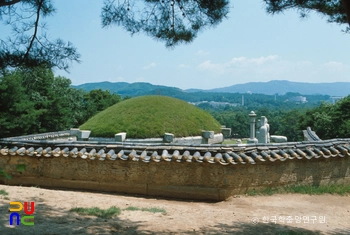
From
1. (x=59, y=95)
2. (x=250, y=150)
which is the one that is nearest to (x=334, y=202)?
(x=250, y=150)

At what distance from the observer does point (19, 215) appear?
505 centimetres

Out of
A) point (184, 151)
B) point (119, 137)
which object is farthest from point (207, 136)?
point (184, 151)

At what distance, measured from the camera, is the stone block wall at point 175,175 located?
7.18 meters

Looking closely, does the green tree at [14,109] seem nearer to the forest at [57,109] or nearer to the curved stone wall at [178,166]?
the forest at [57,109]

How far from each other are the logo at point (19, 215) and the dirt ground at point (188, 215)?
90 millimetres

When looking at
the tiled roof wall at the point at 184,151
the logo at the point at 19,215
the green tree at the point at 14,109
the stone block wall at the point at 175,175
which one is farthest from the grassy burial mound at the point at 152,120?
the green tree at the point at 14,109

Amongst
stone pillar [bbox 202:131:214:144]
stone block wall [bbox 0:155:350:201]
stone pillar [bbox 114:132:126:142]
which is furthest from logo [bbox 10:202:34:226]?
stone pillar [bbox 202:131:214:144]

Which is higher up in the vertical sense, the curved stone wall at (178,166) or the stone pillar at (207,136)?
the stone pillar at (207,136)

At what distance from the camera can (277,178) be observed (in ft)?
24.9

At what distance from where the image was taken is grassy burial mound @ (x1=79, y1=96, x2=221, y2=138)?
33.8 ft

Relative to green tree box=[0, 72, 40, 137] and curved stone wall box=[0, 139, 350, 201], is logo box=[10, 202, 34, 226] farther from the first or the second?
green tree box=[0, 72, 40, 137]

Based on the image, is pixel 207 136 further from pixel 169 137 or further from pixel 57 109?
pixel 57 109

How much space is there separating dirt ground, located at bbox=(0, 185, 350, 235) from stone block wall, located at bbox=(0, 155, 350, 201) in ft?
0.93

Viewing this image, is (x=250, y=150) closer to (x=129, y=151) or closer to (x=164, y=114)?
(x=129, y=151)
